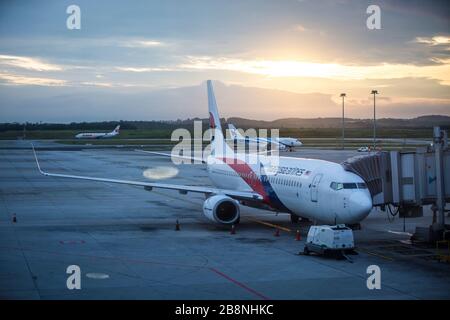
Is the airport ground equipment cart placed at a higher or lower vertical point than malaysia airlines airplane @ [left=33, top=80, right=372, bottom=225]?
lower

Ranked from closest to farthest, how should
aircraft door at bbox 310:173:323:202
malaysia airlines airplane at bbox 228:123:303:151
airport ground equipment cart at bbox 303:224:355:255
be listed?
airport ground equipment cart at bbox 303:224:355:255 < aircraft door at bbox 310:173:323:202 < malaysia airlines airplane at bbox 228:123:303:151

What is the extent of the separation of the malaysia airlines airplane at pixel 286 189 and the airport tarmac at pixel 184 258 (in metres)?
1.32

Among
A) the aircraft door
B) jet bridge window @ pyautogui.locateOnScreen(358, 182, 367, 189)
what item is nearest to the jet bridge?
jet bridge window @ pyautogui.locateOnScreen(358, 182, 367, 189)

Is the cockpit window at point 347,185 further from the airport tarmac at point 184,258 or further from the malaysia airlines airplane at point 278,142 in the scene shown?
the malaysia airlines airplane at point 278,142

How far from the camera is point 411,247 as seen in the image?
93.7ft

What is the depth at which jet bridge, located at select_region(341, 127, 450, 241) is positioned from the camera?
28.8 m

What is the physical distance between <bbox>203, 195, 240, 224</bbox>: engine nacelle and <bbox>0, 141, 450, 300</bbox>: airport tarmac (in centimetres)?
68

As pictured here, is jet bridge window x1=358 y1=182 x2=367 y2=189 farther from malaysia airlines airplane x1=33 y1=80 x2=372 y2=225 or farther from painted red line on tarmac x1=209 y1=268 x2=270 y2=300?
painted red line on tarmac x1=209 y1=268 x2=270 y2=300

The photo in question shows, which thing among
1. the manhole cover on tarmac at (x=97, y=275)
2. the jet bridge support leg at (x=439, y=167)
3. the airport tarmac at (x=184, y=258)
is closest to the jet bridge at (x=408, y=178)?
the jet bridge support leg at (x=439, y=167)

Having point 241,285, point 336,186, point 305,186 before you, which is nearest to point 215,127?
point 305,186

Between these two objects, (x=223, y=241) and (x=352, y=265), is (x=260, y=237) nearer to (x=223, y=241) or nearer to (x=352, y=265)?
(x=223, y=241)

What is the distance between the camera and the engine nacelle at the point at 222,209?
33.4m
